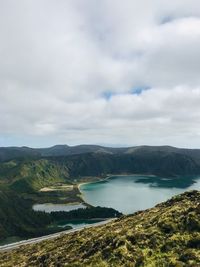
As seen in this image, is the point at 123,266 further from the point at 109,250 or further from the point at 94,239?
the point at 94,239

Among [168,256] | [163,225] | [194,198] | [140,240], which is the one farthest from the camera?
[194,198]

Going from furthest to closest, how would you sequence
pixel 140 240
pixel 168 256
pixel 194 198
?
pixel 194 198 → pixel 140 240 → pixel 168 256

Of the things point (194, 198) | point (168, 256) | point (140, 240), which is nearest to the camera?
point (168, 256)

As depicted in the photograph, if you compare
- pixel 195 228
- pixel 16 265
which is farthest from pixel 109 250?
pixel 16 265

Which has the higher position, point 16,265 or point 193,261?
point 193,261

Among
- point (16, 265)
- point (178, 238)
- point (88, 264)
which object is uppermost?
point (178, 238)

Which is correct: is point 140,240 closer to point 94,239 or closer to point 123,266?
point 123,266

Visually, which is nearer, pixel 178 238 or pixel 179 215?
pixel 178 238

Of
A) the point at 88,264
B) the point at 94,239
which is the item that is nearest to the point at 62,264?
the point at 88,264

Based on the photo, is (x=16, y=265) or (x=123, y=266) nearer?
(x=123, y=266)
